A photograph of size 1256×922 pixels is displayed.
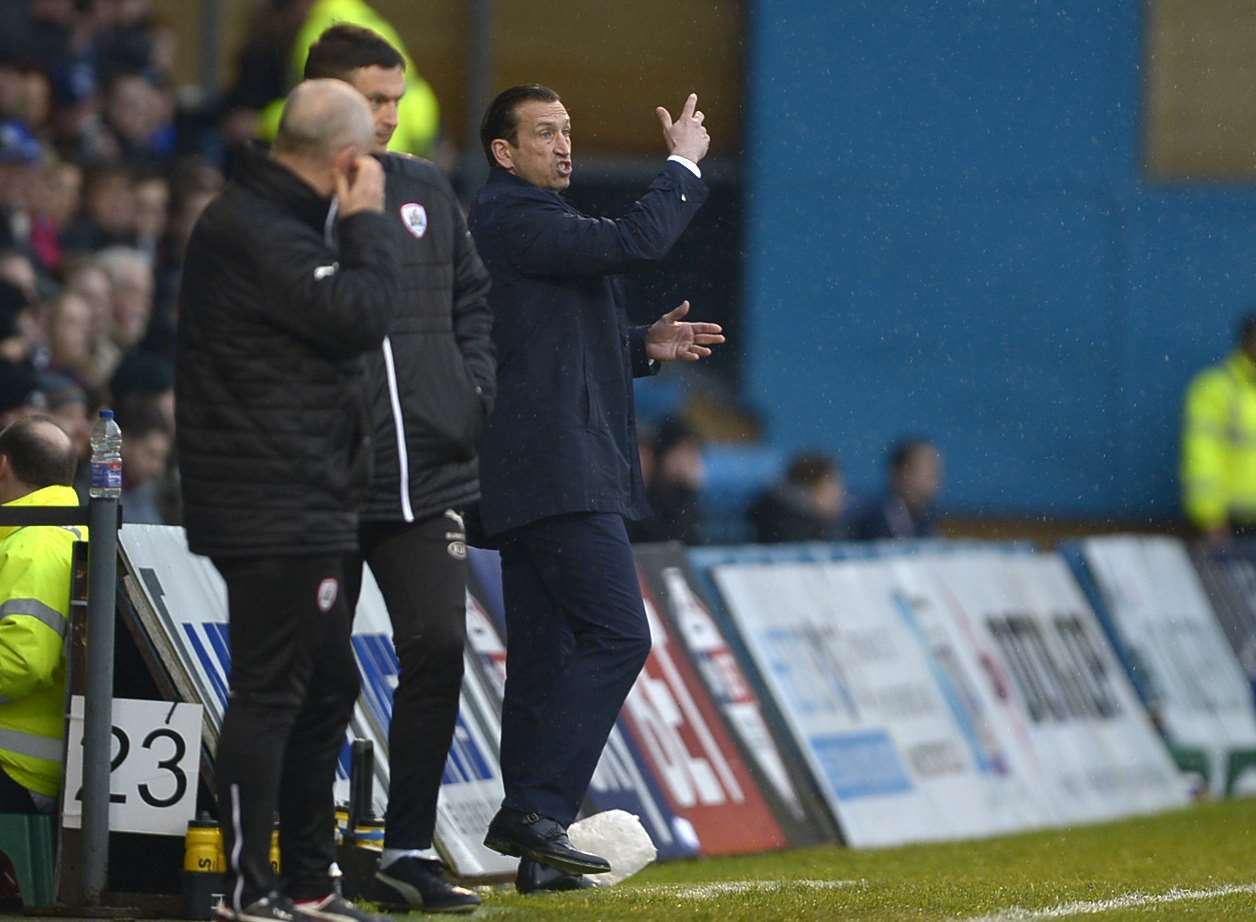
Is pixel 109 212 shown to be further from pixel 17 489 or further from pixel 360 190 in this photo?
pixel 360 190

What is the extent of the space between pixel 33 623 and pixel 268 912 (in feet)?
5.12

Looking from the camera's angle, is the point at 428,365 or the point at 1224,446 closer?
the point at 428,365

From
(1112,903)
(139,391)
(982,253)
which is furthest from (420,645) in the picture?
(982,253)

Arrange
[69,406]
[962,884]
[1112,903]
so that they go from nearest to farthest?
[1112,903]
[962,884]
[69,406]

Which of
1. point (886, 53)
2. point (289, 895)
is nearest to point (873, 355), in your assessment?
point (886, 53)

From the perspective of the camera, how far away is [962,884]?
8.31 metres

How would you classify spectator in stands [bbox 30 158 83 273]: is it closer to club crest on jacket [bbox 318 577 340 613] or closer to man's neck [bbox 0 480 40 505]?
man's neck [bbox 0 480 40 505]

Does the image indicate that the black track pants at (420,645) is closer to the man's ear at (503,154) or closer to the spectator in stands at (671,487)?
the man's ear at (503,154)

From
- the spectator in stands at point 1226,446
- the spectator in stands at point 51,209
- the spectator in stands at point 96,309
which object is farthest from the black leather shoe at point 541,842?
the spectator in stands at point 1226,446

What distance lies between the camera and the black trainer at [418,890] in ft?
22.2

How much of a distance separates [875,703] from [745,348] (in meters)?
8.66

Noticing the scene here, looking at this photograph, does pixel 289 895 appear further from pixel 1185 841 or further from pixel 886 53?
pixel 886 53

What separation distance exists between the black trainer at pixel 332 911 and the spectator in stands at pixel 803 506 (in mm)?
8350

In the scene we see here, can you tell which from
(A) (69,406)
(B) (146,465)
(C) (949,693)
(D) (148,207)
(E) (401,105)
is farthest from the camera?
(D) (148,207)
